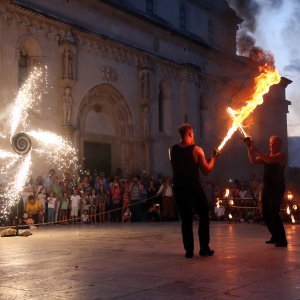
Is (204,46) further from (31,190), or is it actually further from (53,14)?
(31,190)

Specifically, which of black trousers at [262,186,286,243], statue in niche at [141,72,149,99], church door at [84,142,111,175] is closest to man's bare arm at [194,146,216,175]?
black trousers at [262,186,286,243]

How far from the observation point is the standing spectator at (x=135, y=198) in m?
20.1

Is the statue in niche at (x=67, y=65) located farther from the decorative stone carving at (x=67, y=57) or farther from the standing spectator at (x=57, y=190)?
the standing spectator at (x=57, y=190)

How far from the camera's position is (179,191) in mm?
7223

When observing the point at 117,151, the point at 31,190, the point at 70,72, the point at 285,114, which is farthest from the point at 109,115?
the point at 285,114

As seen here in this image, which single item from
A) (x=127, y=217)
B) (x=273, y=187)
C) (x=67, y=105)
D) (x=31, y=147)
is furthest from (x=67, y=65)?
(x=273, y=187)

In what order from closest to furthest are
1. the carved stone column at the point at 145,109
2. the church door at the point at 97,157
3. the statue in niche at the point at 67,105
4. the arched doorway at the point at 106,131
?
the statue in niche at the point at 67,105, the arched doorway at the point at 106,131, the church door at the point at 97,157, the carved stone column at the point at 145,109

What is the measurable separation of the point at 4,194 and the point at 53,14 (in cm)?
806

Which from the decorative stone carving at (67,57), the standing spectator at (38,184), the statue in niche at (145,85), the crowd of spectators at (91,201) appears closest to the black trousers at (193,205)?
the crowd of spectators at (91,201)

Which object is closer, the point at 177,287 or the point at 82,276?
the point at 177,287

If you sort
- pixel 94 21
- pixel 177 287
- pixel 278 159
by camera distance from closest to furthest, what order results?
pixel 177 287
pixel 278 159
pixel 94 21

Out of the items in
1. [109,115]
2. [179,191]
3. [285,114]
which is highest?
[285,114]

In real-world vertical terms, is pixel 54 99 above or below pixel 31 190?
above

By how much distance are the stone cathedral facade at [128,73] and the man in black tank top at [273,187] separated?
12531mm
